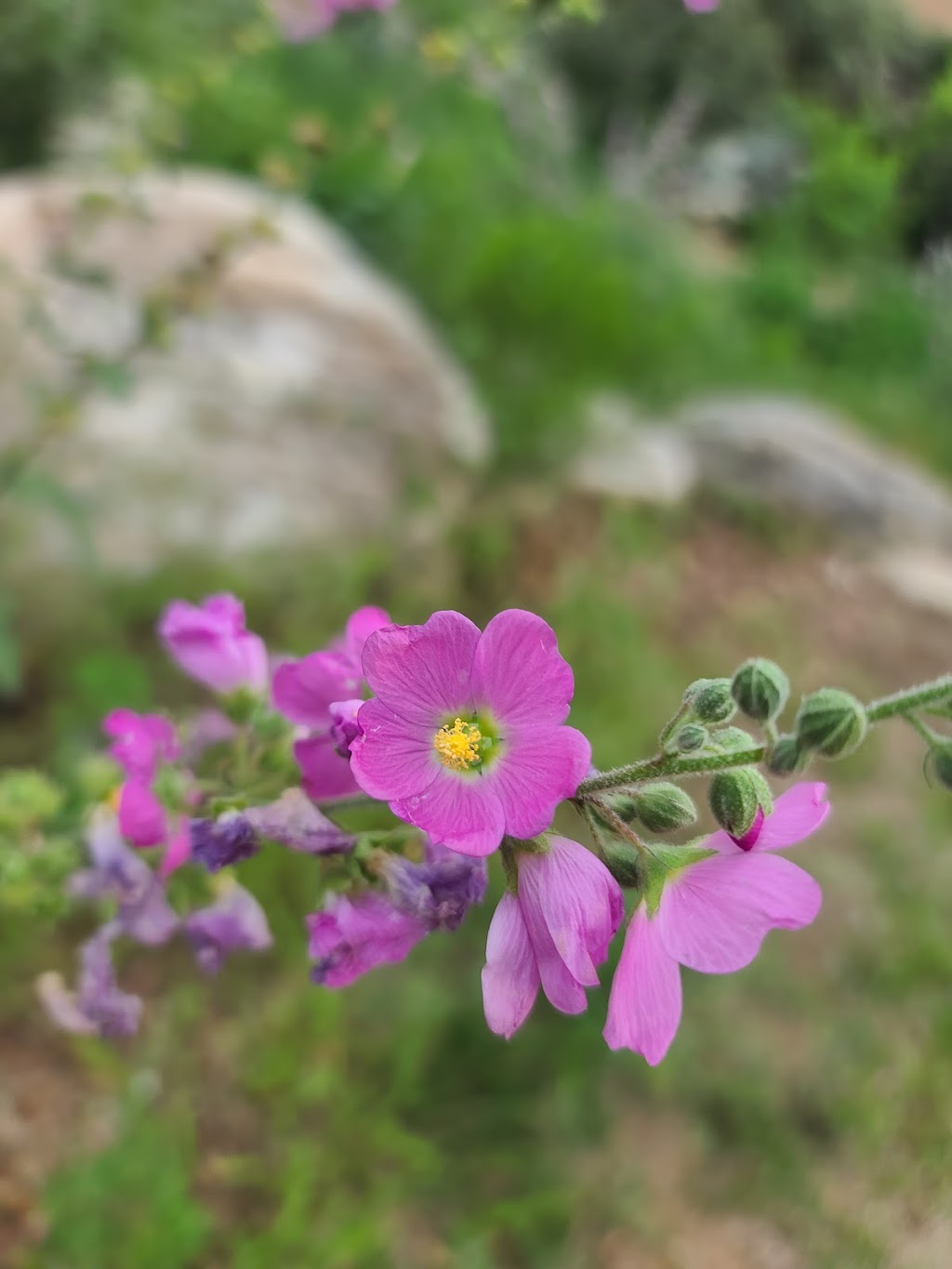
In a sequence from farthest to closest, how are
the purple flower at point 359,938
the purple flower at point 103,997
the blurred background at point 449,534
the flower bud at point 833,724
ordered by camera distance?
1. the blurred background at point 449,534
2. the purple flower at point 103,997
3. the purple flower at point 359,938
4. the flower bud at point 833,724

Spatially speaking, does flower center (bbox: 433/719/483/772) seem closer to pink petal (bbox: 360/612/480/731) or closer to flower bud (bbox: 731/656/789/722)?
pink petal (bbox: 360/612/480/731)

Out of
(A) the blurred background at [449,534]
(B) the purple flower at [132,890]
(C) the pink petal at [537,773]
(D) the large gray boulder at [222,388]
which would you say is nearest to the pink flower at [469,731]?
(C) the pink petal at [537,773]

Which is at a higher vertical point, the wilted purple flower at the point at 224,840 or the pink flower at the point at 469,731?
the pink flower at the point at 469,731

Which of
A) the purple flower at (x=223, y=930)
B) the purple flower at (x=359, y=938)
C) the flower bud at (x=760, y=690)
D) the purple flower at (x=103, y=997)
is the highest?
the flower bud at (x=760, y=690)

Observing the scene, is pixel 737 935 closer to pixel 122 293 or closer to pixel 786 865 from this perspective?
pixel 786 865

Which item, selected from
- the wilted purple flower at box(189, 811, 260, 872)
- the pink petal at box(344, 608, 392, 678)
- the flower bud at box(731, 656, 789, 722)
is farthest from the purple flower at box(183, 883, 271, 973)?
the flower bud at box(731, 656, 789, 722)

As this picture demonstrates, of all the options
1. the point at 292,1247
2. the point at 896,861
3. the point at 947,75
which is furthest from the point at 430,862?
the point at 896,861

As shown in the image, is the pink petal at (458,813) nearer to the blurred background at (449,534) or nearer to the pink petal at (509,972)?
the pink petal at (509,972)
